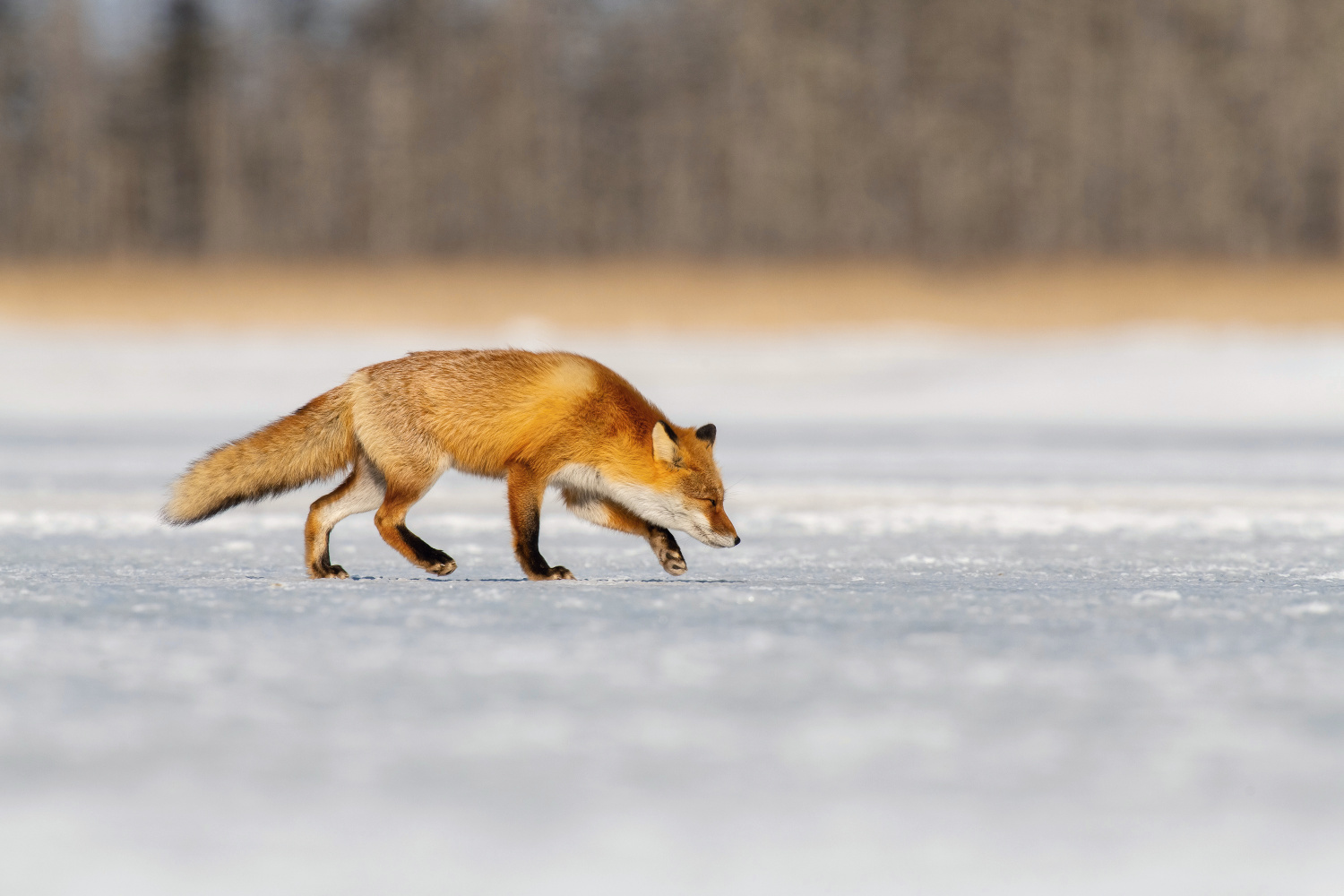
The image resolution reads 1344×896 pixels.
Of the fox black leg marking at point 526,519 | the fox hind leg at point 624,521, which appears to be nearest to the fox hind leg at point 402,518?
the fox black leg marking at point 526,519

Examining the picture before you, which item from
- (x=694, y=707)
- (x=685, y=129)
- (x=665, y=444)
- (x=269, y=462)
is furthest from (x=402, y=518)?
(x=685, y=129)

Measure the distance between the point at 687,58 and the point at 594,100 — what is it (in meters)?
1.49

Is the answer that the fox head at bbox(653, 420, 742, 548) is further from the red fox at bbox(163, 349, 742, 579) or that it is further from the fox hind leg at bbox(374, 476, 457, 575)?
the fox hind leg at bbox(374, 476, 457, 575)

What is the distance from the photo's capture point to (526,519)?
15.2ft

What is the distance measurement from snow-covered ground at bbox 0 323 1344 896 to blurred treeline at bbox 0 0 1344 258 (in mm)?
13933

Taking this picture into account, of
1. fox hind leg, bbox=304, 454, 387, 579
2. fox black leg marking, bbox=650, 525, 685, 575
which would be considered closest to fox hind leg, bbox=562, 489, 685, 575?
fox black leg marking, bbox=650, 525, 685, 575

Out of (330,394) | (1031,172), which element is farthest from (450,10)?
(330,394)

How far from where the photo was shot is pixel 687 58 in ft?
69.9

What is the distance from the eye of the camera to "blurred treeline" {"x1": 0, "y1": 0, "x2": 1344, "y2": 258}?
65.5 ft

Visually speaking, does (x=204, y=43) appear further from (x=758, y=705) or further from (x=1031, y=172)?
(x=758, y=705)

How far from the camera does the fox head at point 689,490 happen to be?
4730 mm

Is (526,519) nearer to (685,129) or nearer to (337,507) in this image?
(337,507)

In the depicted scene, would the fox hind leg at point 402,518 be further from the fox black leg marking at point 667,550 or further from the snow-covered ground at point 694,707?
the fox black leg marking at point 667,550

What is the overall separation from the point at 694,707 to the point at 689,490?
6.39ft
